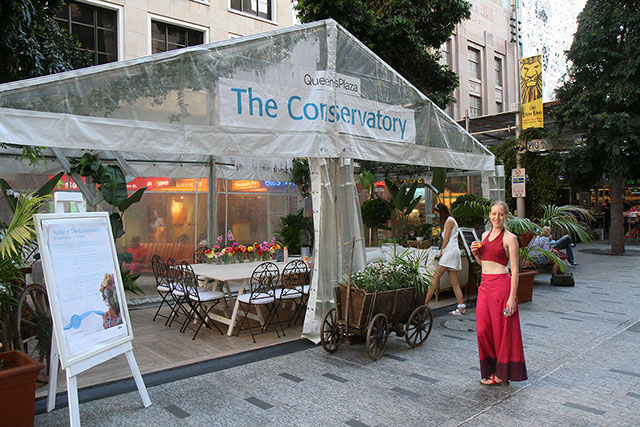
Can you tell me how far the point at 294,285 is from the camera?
7.52 metres

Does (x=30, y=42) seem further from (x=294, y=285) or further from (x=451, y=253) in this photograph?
(x=451, y=253)

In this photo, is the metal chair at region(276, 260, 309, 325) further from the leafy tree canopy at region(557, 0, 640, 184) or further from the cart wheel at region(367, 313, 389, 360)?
the leafy tree canopy at region(557, 0, 640, 184)

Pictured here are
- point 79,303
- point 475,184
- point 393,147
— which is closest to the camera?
point 79,303

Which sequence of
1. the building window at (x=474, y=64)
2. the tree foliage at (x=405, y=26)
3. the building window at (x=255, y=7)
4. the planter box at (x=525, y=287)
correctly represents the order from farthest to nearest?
1. the building window at (x=474, y=64)
2. the building window at (x=255, y=7)
3. the tree foliage at (x=405, y=26)
4. the planter box at (x=525, y=287)

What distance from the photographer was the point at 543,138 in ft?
53.3

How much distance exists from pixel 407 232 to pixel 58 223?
A: 32.9 ft

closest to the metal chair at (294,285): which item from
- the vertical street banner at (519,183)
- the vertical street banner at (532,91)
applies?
the vertical street banner at (519,183)

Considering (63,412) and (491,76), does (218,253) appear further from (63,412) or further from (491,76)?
(491,76)

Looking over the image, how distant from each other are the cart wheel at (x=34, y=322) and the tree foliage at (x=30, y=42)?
4.30 m

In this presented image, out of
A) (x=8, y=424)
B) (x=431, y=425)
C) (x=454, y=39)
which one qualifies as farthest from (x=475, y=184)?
(x=8, y=424)

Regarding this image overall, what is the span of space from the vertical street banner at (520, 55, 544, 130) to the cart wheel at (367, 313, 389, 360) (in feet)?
33.6

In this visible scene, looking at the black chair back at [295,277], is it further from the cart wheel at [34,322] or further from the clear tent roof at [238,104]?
the cart wheel at [34,322]

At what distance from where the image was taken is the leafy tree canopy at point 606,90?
14.3 meters

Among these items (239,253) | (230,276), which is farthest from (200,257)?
(230,276)
